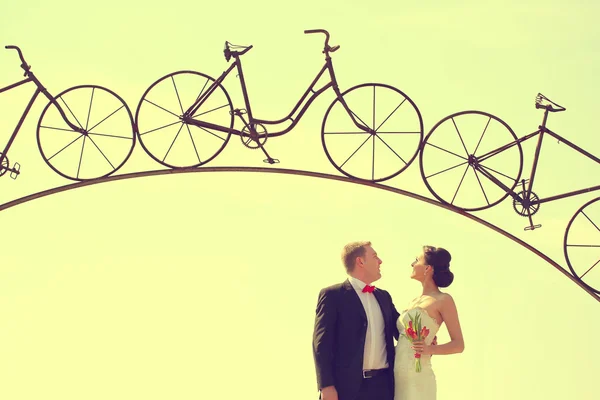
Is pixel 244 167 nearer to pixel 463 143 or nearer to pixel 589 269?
pixel 463 143

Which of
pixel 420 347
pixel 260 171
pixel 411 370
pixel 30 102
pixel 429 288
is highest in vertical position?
pixel 30 102

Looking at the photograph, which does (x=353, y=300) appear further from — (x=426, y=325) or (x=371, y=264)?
(x=426, y=325)

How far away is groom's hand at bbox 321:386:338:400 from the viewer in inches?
269

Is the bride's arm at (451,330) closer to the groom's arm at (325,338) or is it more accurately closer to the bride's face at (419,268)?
the bride's face at (419,268)

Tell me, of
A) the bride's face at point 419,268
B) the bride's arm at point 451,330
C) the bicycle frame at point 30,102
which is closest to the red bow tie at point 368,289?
the bride's face at point 419,268

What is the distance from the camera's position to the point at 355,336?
22.7 feet

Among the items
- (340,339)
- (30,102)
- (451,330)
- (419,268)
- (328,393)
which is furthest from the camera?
(30,102)

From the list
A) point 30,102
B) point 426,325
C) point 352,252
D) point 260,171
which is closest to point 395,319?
point 426,325

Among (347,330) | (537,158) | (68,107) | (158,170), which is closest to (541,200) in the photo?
(537,158)

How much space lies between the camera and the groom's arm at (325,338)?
6.86 meters

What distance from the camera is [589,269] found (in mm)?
8250

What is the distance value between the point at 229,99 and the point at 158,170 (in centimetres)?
76

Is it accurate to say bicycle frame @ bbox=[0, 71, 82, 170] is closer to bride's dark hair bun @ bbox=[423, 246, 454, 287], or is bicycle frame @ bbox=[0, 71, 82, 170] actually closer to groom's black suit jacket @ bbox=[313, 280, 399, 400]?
groom's black suit jacket @ bbox=[313, 280, 399, 400]

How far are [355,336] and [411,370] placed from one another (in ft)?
1.61
